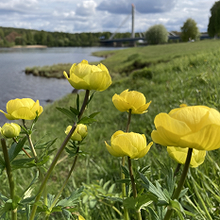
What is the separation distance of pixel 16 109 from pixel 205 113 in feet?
Answer: 1.43

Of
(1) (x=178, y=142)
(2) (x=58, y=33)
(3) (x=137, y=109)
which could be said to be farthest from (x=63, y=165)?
(2) (x=58, y=33)

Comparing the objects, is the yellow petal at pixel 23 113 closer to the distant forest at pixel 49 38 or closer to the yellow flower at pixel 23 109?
the yellow flower at pixel 23 109

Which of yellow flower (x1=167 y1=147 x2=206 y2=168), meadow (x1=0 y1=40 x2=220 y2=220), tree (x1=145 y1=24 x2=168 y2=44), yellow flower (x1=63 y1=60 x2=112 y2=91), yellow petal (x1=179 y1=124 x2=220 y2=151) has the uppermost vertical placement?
tree (x1=145 y1=24 x2=168 y2=44)

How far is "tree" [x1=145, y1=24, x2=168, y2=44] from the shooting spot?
2627 centimetres

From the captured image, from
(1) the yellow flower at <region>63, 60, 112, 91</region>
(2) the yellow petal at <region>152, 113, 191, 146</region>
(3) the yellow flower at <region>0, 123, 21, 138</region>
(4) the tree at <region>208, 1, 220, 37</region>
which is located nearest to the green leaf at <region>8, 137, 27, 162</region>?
(3) the yellow flower at <region>0, 123, 21, 138</region>

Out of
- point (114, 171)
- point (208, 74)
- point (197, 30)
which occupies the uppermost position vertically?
point (197, 30)

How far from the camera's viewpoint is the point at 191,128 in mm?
311

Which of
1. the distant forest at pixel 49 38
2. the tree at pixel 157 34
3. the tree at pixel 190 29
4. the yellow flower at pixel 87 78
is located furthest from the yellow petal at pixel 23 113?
the distant forest at pixel 49 38

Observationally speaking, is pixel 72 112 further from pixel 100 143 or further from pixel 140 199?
pixel 100 143

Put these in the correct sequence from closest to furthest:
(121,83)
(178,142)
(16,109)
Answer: (178,142) < (16,109) < (121,83)

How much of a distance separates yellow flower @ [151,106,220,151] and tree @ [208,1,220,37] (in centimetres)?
1978

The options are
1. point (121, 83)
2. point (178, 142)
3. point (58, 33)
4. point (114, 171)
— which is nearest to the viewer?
point (178, 142)

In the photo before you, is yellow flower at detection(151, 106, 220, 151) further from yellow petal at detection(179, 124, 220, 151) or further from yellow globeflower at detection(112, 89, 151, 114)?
yellow globeflower at detection(112, 89, 151, 114)

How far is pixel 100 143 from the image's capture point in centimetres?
219
